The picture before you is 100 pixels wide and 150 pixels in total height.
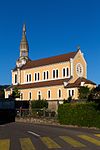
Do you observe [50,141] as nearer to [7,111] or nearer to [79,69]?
[7,111]

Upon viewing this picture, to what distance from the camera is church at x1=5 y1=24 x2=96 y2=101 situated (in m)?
90.0

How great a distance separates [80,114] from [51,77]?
65.0 m

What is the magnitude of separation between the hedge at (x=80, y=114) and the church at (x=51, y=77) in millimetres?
48262

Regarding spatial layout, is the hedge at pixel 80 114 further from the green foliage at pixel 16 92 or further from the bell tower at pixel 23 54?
the bell tower at pixel 23 54

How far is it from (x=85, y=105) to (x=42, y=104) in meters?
48.7

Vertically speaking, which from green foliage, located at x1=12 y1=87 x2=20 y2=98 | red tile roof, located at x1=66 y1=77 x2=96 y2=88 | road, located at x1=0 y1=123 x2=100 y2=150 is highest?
red tile roof, located at x1=66 y1=77 x2=96 y2=88

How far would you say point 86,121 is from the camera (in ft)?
104

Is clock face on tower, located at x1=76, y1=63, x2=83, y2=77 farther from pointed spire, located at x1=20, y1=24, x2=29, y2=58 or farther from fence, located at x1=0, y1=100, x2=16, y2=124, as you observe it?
fence, located at x1=0, y1=100, x2=16, y2=124

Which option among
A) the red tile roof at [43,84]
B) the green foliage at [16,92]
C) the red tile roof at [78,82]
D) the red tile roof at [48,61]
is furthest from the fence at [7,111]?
the green foliage at [16,92]

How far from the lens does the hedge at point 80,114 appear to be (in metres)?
30.5

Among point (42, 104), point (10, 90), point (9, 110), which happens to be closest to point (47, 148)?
point (9, 110)

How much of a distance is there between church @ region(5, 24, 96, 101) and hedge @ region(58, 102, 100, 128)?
48262 millimetres

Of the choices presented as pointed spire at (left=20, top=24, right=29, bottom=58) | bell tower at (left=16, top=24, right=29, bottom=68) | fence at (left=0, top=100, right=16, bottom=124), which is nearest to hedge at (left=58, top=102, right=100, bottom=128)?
fence at (left=0, top=100, right=16, bottom=124)

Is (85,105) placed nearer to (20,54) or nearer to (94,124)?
(94,124)
